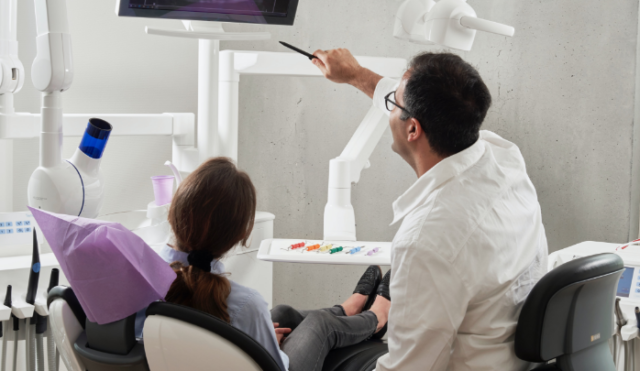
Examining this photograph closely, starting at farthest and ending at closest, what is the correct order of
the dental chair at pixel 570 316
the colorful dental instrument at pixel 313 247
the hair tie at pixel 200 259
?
the colorful dental instrument at pixel 313 247, the hair tie at pixel 200 259, the dental chair at pixel 570 316

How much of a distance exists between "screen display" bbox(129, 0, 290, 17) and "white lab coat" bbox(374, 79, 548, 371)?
2.58ft

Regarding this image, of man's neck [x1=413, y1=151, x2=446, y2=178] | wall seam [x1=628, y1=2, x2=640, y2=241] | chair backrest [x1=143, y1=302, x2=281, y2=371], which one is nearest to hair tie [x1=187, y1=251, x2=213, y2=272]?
chair backrest [x1=143, y1=302, x2=281, y2=371]

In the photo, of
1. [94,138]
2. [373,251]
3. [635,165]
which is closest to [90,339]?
[94,138]

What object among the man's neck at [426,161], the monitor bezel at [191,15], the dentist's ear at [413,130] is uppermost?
the monitor bezel at [191,15]

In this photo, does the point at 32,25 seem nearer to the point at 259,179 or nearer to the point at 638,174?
the point at 259,179

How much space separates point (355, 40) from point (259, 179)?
2.54 feet

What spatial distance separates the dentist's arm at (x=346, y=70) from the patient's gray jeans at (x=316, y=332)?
705 millimetres

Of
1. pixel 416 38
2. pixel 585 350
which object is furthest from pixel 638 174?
pixel 585 350

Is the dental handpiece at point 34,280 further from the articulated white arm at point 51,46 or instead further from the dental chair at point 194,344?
the dental chair at point 194,344

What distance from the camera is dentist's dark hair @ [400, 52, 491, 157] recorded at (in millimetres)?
1263

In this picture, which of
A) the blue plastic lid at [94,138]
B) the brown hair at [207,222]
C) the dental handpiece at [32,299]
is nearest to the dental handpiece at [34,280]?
the dental handpiece at [32,299]

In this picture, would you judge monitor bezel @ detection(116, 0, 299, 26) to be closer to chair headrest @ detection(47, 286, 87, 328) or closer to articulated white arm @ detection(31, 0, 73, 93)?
articulated white arm @ detection(31, 0, 73, 93)

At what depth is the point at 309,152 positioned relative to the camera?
9.12 feet

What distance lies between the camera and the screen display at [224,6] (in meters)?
1.61
